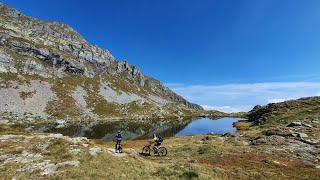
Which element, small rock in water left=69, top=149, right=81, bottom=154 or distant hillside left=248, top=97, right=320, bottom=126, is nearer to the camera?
small rock in water left=69, top=149, right=81, bottom=154

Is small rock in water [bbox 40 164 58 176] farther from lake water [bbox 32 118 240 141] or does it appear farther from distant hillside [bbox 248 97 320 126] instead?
distant hillside [bbox 248 97 320 126]

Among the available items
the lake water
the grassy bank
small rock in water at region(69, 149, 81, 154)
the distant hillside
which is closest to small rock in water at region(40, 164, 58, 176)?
the grassy bank

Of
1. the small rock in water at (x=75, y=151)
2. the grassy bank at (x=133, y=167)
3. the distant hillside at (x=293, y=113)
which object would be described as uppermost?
the distant hillside at (x=293, y=113)

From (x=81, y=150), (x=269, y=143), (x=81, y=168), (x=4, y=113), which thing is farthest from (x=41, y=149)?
(x=4, y=113)

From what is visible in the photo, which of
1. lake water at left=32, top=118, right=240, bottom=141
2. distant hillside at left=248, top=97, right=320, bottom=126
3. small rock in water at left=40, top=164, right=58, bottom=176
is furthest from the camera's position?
lake water at left=32, top=118, right=240, bottom=141

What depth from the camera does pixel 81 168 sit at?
70.1 ft

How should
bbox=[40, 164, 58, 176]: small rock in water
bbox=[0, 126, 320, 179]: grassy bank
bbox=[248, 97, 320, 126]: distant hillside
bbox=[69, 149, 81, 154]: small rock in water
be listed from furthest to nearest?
bbox=[248, 97, 320, 126]: distant hillside → bbox=[69, 149, 81, 154]: small rock in water → bbox=[0, 126, 320, 179]: grassy bank → bbox=[40, 164, 58, 176]: small rock in water

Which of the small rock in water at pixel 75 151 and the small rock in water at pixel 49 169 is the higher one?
the small rock in water at pixel 75 151

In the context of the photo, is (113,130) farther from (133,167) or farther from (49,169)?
(49,169)

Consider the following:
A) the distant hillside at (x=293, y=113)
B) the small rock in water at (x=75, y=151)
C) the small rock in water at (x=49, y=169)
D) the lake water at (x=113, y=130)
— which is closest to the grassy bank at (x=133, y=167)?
the small rock in water at (x=75, y=151)

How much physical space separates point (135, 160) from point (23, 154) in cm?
1224

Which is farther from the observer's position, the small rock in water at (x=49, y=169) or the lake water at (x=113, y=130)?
the lake water at (x=113, y=130)

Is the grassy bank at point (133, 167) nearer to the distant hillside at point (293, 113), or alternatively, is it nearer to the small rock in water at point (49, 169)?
the small rock in water at point (49, 169)

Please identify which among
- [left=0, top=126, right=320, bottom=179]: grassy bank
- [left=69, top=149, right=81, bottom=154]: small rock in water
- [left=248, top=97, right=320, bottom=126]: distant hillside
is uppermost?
[left=248, top=97, right=320, bottom=126]: distant hillside
